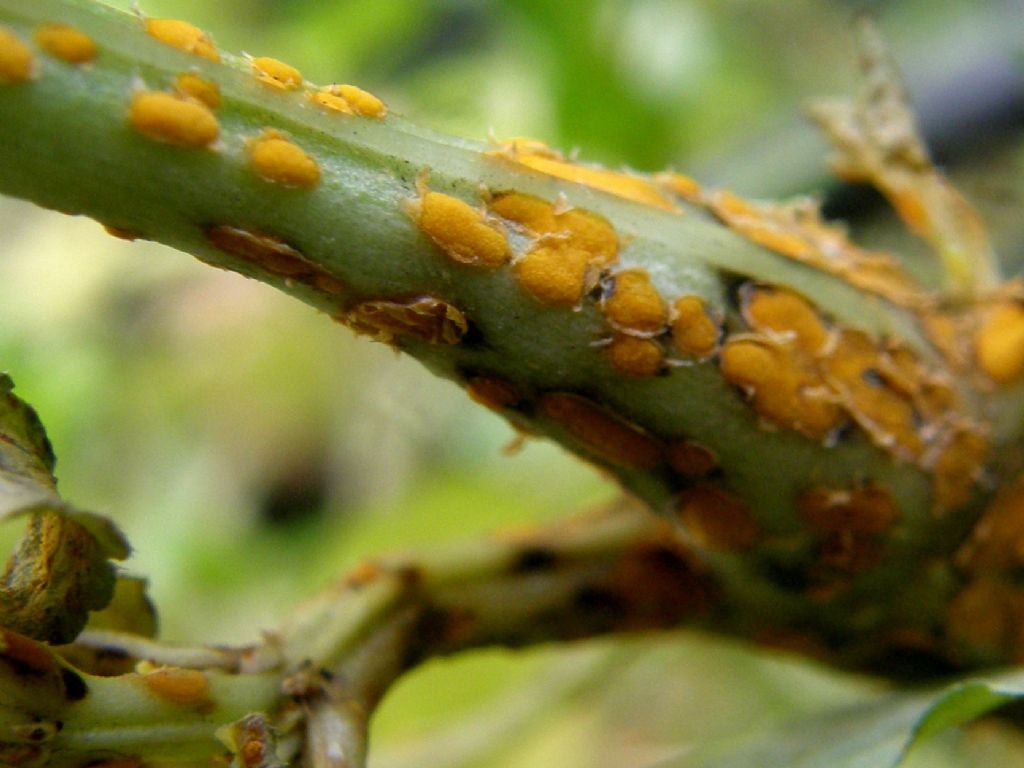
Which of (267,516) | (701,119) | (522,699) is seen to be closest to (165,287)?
(267,516)

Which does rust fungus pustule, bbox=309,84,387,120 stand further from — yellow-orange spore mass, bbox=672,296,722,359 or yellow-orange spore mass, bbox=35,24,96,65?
yellow-orange spore mass, bbox=672,296,722,359

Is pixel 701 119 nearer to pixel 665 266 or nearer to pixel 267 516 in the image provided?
pixel 267 516

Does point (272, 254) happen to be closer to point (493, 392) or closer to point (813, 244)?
point (493, 392)

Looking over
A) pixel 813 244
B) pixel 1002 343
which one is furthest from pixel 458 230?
pixel 1002 343

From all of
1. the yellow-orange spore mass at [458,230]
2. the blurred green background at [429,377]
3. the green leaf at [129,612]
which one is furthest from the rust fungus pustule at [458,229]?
the blurred green background at [429,377]

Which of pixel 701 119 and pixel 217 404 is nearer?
pixel 701 119

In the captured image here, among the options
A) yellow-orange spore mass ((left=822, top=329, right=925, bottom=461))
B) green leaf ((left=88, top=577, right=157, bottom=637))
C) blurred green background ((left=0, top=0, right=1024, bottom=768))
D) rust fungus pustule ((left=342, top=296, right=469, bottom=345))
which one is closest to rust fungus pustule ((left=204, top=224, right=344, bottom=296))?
rust fungus pustule ((left=342, top=296, right=469, bottom=345))

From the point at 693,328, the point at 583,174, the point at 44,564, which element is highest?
the point at 583,174

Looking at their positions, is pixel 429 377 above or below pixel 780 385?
above
